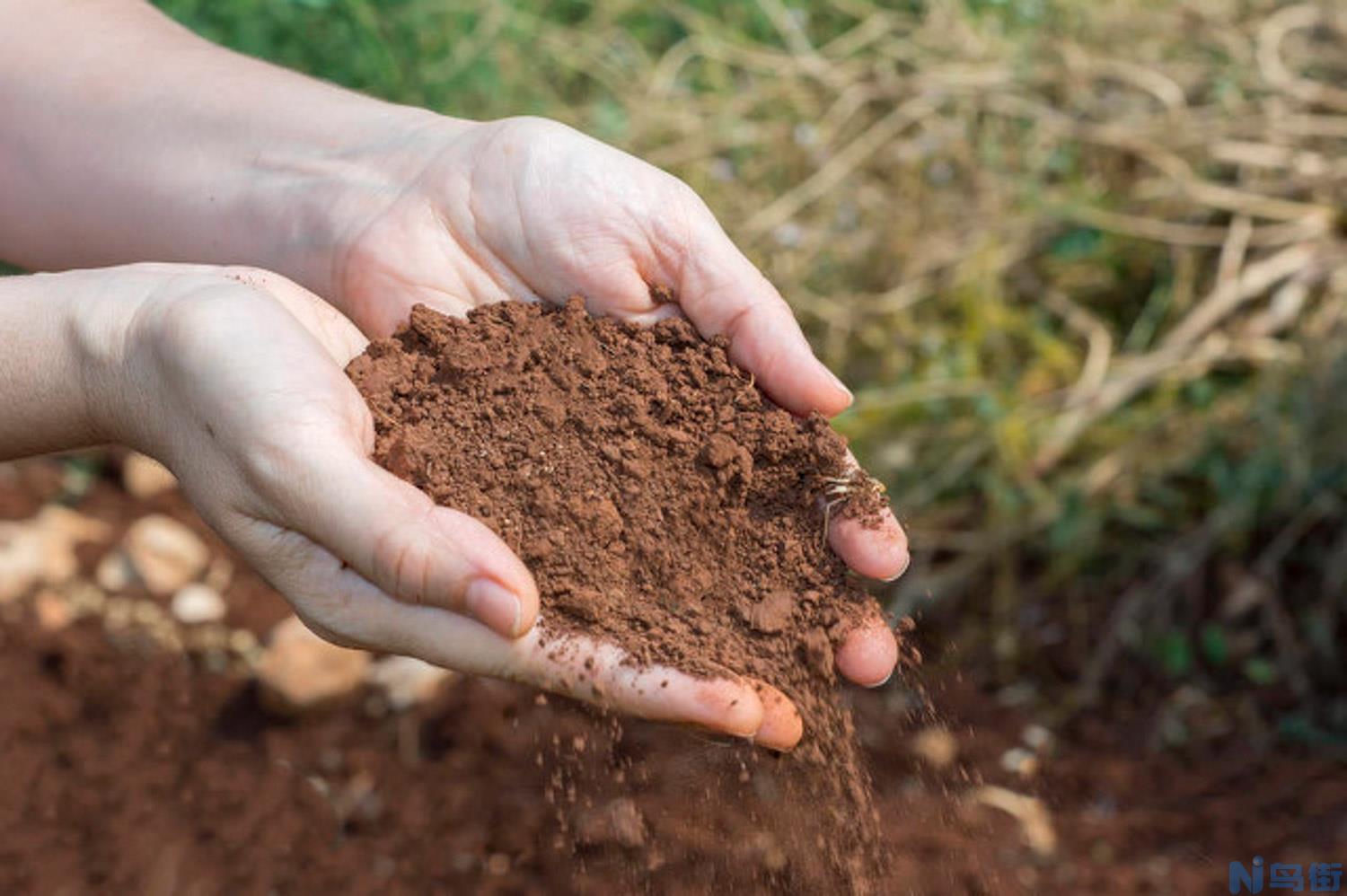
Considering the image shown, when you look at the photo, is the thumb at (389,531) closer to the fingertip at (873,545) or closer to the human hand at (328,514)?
the human hand at (328,514)

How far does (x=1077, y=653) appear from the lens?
8.11 feet

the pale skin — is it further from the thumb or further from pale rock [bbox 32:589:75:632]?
pale rock [bbox 32:589:75:632]

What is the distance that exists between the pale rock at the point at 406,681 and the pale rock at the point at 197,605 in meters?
0.33

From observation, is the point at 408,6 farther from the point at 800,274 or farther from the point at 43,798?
the point at 43,798

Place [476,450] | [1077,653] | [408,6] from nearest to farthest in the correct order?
[476,450], [1077,653], [408,6]

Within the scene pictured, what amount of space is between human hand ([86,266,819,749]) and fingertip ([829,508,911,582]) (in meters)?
0.19

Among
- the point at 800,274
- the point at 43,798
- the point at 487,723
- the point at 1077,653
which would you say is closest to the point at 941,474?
the point at 1077,653

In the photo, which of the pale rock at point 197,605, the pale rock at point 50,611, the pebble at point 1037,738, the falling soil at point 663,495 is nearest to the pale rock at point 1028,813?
the pebble at point 1037,738

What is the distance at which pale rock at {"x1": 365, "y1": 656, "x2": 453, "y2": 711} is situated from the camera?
2.18 meters

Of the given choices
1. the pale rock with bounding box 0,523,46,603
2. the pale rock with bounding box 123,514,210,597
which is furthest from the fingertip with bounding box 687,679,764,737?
the pale rock with bounding box 0,523,46,603

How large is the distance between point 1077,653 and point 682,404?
Result: 117 centimetres

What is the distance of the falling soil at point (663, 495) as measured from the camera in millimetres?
1486

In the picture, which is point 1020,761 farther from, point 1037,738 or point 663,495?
point 663,495

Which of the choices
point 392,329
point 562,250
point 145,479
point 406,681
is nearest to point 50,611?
point 145,479
